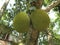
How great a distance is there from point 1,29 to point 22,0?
1607mm

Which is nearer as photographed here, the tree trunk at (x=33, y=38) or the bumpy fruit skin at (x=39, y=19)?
the tree trunk at (x=33, y=38)

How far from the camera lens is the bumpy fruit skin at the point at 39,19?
1588 millimetres

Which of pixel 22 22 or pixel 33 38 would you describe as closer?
pixel 33 38

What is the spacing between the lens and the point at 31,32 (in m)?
1.53

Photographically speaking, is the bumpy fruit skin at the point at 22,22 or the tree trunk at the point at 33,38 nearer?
the tree trunk at the point at 33,38

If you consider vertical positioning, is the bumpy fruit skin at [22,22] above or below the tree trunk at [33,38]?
above

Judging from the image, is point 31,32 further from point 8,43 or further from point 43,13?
point 8,43

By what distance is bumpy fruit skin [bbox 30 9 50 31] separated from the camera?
159cm

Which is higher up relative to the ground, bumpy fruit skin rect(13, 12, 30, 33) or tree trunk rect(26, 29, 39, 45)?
bumpy fruit skin rect(13, 12, 30, 33)

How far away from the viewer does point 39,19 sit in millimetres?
1617

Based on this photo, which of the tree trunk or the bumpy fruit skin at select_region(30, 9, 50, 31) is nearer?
the tree trunk

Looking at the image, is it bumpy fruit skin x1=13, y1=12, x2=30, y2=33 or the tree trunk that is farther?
bumpy fruit skin x1=13, y1=12, x2=30, y2=33

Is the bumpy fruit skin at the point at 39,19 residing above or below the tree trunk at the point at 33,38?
above

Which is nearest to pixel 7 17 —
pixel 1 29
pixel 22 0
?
pixel 22 0
